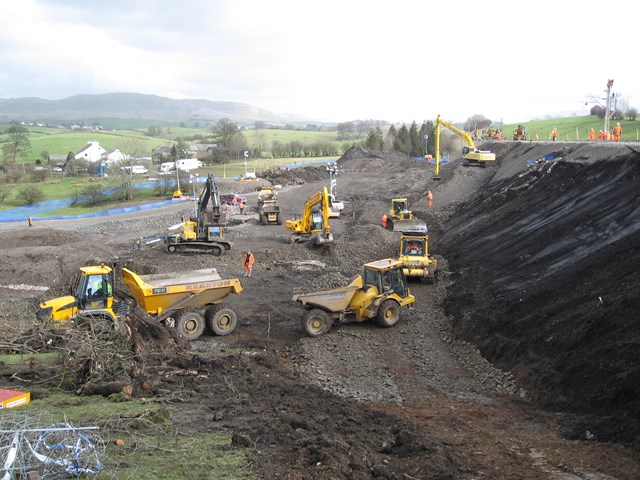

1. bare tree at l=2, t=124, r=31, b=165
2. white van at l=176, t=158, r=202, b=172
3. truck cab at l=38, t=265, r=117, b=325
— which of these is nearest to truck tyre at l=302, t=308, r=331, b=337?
truck cab at l=38, t=265, r=117, b=325

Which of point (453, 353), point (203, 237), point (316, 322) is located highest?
point (203, 237)

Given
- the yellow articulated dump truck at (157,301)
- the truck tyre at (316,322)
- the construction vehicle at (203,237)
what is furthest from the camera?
the construction vehicle at (203,237)

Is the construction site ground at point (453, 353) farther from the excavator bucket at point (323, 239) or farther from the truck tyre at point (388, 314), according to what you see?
the excavator bucket at point (323, 239)

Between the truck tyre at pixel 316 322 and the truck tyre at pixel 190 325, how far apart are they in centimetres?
281

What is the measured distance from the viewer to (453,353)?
1508 cm

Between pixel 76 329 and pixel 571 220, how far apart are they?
53.0 feet

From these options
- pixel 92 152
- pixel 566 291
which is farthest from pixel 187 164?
pixel 566 291

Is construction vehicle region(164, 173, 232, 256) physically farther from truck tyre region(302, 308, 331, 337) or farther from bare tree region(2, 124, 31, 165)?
bare tree region(2, 124, 31, 165)

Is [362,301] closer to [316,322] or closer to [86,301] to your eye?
[316,322]

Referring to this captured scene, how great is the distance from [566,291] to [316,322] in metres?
6.58

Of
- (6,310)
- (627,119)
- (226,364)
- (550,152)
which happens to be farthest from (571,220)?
(627,119)

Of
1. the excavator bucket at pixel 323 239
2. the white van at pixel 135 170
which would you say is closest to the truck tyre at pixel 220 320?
the excavator bucket at pixel 323 239

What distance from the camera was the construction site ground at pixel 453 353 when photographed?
28.1ft

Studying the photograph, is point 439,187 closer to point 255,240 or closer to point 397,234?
point 397,234
